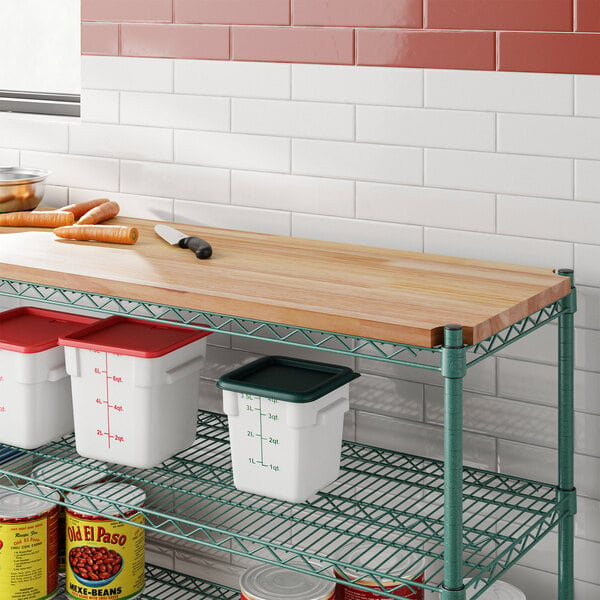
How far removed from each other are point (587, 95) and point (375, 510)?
1089 mm

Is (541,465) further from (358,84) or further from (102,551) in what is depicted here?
(102,551)

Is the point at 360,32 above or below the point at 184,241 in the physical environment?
above

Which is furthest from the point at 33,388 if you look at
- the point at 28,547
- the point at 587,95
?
the point at 587,95

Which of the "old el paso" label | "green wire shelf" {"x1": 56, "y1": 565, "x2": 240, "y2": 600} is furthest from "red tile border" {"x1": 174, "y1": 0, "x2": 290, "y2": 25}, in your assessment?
"green wire shelf" {"x1": 56, "y1": 565, "x2": 240, "y2": 600}

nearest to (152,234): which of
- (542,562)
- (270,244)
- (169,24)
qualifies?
(270,244)

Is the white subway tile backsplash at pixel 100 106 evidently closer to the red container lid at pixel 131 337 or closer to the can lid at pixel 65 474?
the red container lid at pixel 131 337

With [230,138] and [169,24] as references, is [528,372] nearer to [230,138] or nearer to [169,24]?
[230,138]

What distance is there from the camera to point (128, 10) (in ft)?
8.80

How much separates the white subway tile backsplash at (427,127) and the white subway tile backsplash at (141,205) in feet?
2.00

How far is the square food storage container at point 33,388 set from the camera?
243cm

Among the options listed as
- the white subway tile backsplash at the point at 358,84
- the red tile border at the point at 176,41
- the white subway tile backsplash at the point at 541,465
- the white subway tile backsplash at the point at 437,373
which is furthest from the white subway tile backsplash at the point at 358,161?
the white subway tile backsplash at the point at 541,465

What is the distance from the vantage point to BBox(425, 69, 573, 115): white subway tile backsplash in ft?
7.12

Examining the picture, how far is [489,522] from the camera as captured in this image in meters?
2.42

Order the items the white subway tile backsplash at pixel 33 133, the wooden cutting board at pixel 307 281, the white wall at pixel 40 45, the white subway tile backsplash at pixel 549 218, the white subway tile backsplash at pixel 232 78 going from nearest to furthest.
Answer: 1. the wooden cutting board at pixel 307 281
2. the white subway tile backsplash at pixel 549 218
3. the white subway tile backsplash at pixel 232 78
4. the white subway tile backsplash at pixel 33 133
5. the white wall at pixel 40 45
